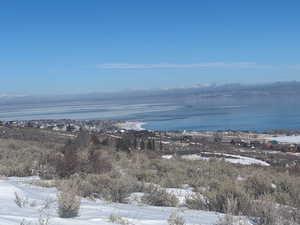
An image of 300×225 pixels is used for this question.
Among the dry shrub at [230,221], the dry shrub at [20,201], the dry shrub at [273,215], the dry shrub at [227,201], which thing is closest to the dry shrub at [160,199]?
the dry shrub at [227,201]

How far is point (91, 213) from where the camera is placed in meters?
5.40

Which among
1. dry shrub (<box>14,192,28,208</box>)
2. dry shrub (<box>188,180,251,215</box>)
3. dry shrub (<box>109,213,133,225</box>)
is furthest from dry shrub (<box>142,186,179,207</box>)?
dry shrub (<box>14,192,28,208</box>)

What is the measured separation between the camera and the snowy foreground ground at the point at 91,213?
187 inches

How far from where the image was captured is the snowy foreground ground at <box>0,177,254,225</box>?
475 cm

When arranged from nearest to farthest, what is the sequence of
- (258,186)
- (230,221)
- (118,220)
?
(118,220)
(230,221)
(258,186)

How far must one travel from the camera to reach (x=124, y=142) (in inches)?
743

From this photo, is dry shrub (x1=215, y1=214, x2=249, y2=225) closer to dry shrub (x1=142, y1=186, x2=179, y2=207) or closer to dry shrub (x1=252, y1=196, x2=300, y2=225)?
dry shrub (x1=252, y1=196, x2=300, y2=225)

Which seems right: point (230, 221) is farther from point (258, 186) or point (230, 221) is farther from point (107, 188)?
point (258, 186)

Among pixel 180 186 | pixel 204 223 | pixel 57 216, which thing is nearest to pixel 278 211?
pixel 204 223

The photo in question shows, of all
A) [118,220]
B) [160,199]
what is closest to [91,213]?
[118,220]

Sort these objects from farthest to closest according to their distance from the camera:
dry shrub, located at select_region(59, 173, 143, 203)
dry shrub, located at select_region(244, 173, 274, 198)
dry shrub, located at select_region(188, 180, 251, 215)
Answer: dry shrub, located at select_region(244, 173, 274, 198) < dry shrub, located at select_region(59, 173, 143, 203) < dry shrub, located at select_region(188, 180, 251, 215)

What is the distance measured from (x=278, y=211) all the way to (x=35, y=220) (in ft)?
10.8

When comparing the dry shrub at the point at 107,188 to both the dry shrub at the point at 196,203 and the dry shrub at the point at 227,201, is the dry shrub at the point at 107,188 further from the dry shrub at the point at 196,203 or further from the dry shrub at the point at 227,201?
the dry shrub at the point at 227,201

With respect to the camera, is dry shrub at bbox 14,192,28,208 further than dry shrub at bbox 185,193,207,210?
No
